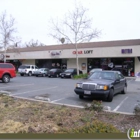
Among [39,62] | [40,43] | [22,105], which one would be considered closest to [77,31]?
[39,62]

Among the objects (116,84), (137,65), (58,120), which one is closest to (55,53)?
(137,65)

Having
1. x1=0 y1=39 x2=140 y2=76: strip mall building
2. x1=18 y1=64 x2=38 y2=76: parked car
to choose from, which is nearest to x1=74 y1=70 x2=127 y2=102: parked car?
x1=0 y1=39 x2=140 y2=76: strip mall building

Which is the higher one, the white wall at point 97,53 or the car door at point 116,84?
the white wall at point 97,53

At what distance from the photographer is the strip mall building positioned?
2870 centimetres

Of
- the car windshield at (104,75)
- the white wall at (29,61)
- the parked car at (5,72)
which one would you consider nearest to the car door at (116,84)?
the car windshield at (104,75)

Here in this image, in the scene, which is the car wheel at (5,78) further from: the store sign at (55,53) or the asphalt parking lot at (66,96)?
the store sign at (55,53)

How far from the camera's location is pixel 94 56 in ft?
102

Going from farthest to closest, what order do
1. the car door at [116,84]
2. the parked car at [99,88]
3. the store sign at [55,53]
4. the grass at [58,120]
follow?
the store sign at [55,53] → the car door at [116,84] → the parked car at [99,88] → the grass at [58,120]

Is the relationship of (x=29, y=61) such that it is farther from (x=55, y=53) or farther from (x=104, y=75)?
(x=104, y=75)

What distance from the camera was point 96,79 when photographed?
32.6 ft

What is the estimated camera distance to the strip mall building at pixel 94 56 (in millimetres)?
28703

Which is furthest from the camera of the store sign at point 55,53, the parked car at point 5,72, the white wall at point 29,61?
the white wall at point 29,61

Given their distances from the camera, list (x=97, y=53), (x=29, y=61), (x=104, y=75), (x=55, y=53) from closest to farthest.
→ (x=104, y=75)
(x=97, y=53)
(x=55, y=53)
(x=29, y=61)

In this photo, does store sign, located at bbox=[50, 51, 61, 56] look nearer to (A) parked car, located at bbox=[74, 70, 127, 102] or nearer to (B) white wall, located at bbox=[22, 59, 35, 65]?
(B) white wall, located at bbox=[22, 59, 35, 65]
